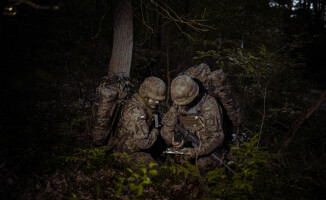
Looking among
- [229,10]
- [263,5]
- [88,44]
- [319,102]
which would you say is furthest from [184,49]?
[319,102]

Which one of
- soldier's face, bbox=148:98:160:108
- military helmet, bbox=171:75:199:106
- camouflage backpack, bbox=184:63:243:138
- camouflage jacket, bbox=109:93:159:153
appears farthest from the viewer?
camouflage backpack, bbox=184:63:243:138

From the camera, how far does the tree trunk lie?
566 centimetres

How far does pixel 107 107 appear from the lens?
379 cm

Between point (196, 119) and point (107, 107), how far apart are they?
2031mm

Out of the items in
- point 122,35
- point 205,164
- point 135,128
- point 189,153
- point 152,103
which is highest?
point 122,35

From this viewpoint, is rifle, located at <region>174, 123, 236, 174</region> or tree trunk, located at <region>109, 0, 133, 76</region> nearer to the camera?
rifle, located at <region>174, 123, 236, 174</region>

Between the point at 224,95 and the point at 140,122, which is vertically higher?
the point at 224,95

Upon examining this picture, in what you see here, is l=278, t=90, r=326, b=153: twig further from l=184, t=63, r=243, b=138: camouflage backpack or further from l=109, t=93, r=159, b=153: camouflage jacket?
l=109, t=93, r=159, b=153: camouflage jacket

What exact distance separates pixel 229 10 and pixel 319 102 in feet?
18.9

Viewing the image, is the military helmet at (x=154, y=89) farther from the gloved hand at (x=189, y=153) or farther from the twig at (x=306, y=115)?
the twig at (x=306, y=115)

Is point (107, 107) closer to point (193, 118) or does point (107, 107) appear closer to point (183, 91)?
point (183, 91)

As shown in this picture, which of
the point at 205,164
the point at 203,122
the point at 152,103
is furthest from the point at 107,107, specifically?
the point at 205,164

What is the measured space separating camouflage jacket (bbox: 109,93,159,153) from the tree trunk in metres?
1.94

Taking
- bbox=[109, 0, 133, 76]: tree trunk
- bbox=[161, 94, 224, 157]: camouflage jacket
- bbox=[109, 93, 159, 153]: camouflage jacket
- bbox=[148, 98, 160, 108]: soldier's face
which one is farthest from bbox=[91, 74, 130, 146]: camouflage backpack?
bbox=[109, 0, 133, 76]: tree trunk
